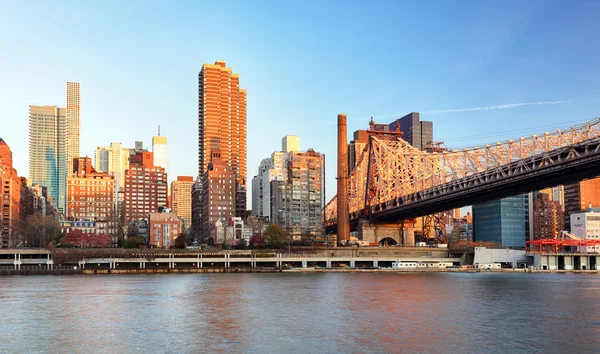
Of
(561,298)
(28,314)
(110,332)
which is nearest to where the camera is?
(110,332)

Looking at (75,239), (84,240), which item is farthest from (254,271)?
(84,240)

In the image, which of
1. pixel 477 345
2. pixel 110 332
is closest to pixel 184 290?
pixel 110 332

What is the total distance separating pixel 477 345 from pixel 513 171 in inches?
2705

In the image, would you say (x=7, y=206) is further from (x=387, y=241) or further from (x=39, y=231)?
(x=387, y=241)

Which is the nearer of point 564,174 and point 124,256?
point 564,174

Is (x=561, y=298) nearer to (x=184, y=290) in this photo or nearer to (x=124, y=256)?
(x=184, y=290)

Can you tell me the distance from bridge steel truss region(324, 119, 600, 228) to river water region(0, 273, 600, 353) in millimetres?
20189

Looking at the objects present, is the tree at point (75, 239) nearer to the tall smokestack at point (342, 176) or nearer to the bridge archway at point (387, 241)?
the tall smokestack at point (342, 176)

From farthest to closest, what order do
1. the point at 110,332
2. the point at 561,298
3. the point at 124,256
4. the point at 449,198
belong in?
the point at 124,256, the point at 449,198, the point at 561,298, the point at 110,332

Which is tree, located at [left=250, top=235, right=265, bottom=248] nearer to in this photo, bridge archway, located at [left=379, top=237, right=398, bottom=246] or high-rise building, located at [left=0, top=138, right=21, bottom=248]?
bridge archway, located at [left=379, top=237, right=398, bottom=246]

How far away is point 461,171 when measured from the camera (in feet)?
403

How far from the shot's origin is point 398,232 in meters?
156

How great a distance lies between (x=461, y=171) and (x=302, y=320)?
7943cm

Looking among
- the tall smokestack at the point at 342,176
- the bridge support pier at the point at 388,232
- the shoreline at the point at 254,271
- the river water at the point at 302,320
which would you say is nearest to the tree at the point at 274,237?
the tall smokestack at the point at 342,176
